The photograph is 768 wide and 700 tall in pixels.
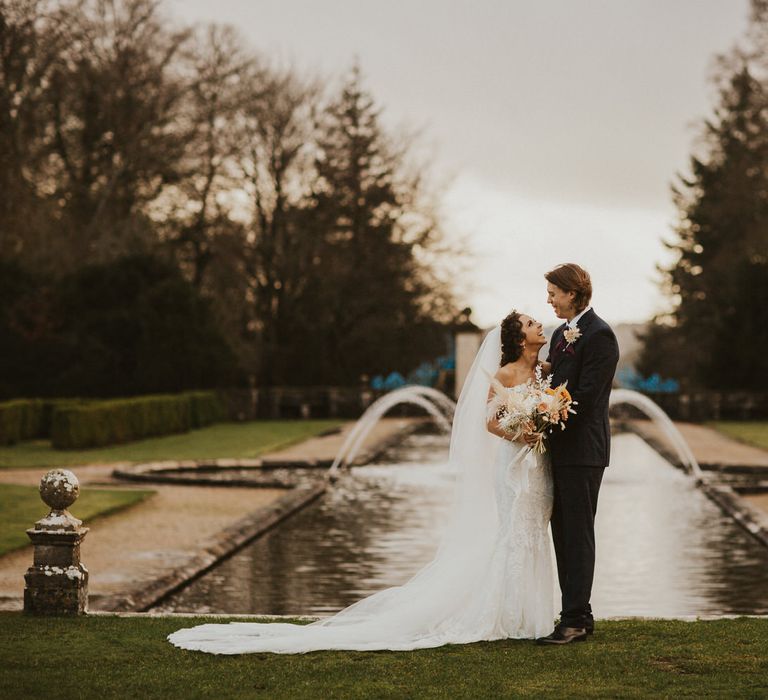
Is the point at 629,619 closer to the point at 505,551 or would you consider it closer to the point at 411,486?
the point at 505,551

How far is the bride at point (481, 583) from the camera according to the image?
23.2 feet

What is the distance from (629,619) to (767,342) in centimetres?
3508

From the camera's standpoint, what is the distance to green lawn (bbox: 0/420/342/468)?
23.5m

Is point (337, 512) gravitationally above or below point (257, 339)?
below

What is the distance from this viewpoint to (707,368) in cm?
4250

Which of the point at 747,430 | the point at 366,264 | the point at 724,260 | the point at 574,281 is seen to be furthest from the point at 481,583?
the point at 724,260

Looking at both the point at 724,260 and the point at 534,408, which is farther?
the point at 724,260

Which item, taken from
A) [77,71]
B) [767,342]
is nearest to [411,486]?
[77,71]

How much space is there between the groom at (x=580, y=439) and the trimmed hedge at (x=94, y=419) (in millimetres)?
19419

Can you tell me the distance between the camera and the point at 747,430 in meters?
35.2

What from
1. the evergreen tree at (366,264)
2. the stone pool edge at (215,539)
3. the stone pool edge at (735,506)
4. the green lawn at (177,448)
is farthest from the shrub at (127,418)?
the stone pool edge at (735,506)

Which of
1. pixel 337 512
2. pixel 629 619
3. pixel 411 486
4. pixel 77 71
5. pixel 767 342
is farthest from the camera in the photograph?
pixel 767 342

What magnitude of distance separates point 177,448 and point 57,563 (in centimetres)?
1918

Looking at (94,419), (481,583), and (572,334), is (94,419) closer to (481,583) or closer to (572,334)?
(481,583)
